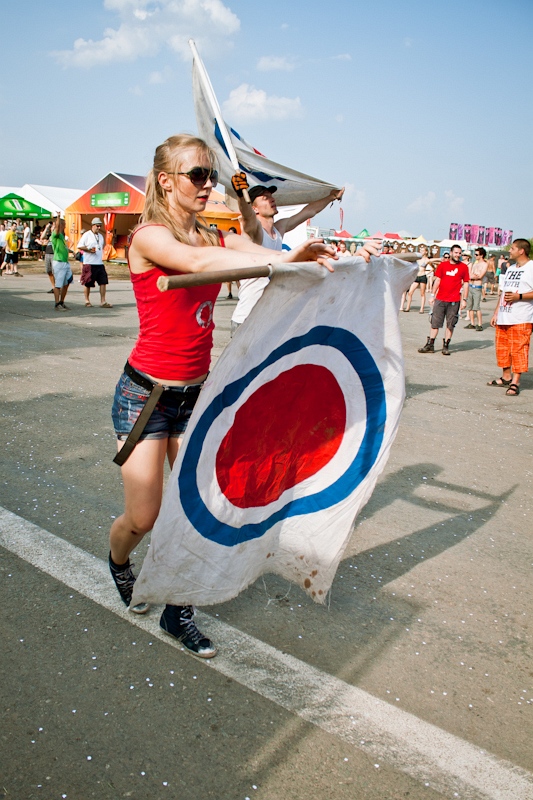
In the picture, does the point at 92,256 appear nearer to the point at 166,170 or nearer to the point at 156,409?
the point at 166,170

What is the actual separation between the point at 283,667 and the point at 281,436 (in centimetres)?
99

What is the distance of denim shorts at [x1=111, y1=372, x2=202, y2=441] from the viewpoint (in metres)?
2.64

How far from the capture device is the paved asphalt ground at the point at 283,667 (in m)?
2.23

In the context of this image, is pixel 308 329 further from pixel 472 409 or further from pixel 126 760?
pixel 472 409

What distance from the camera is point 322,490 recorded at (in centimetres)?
303

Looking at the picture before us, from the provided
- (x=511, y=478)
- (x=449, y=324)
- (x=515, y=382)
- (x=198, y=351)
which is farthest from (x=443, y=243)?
(x=198, y=351)

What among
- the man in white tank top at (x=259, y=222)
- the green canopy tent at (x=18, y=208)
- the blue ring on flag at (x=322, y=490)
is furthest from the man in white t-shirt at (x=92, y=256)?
the green canopy tent at (x=18, y=208)

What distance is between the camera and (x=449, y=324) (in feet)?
41.3

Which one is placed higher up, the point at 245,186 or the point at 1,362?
A: the point at 245,186

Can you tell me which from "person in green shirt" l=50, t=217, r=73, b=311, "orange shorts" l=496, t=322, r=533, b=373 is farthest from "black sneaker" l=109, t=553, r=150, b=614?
"person in green shirt" l=50, t=217, r=73, b=311

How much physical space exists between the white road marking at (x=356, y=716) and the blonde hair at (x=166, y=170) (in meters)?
1.76

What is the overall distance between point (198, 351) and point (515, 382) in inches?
298

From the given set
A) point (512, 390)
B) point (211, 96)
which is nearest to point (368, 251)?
point (211, 96)

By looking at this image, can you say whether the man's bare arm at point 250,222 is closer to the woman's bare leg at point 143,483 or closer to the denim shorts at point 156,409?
the denim shorts at point 156,409
